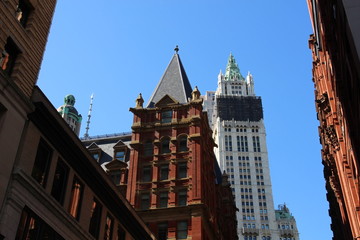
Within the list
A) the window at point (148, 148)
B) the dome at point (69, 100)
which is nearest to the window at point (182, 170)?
the window at point (148, 148)

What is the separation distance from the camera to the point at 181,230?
51.1 m

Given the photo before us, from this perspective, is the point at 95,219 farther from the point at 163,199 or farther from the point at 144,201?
the point at 144,201

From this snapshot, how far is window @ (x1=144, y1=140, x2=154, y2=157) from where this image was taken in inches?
2304

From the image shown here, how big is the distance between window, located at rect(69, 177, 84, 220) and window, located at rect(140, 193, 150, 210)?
20610 mm

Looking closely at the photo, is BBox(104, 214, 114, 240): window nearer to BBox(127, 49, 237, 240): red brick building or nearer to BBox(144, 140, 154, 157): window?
BBox(127, 49, 237, 240): red brick building

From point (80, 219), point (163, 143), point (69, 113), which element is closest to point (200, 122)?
point (163, 143)

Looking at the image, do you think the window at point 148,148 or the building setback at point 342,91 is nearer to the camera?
the building setback at point 342,91

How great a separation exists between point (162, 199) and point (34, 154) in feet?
91.0

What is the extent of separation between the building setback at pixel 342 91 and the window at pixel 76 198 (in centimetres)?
1877

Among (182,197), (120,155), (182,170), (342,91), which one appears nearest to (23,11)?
(342,91)

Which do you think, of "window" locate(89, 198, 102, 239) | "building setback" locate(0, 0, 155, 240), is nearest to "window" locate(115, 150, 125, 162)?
"window" locate(89, 198, 102, 239)

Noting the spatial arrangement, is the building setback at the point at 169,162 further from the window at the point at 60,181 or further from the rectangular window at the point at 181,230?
the window at the point at 60,181

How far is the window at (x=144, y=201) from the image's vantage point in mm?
54031

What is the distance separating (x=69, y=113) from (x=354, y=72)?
15183 centimetres
